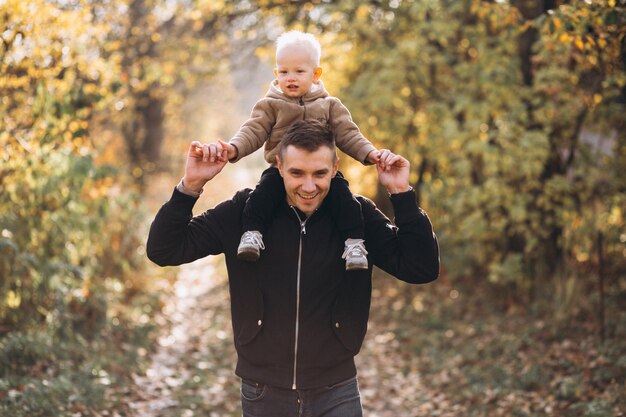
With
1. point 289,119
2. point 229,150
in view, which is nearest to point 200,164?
point 229,150

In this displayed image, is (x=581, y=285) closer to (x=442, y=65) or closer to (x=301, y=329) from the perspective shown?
(x=442, y=65)

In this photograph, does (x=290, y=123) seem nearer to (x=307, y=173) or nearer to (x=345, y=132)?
(x=345, y=132)

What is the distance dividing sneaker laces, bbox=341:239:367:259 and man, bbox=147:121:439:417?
0.47 feet

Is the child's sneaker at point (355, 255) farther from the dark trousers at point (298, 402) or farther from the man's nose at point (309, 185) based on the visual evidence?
the dark trousers at point (298, 402)

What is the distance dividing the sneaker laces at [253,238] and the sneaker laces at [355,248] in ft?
1.16

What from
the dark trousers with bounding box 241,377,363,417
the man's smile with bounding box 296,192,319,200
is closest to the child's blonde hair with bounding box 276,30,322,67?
the man's smile with bounding box 296,192,319,200

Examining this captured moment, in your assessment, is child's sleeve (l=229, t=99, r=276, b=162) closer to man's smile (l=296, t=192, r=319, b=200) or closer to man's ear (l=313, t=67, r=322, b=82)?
man's ear (l=313, t=67, r=322, b=82)

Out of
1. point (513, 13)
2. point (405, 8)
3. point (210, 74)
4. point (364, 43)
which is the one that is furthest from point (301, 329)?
point (210, 74)

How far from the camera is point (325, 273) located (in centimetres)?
295

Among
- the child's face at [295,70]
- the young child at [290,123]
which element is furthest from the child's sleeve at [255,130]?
the child's face at [295,70]

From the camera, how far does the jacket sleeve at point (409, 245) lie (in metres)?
2.89

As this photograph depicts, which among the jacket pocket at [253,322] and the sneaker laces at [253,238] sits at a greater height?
the sneaker laces at [253,238]

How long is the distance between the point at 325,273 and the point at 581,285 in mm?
5651

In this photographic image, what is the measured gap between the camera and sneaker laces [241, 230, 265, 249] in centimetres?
278
